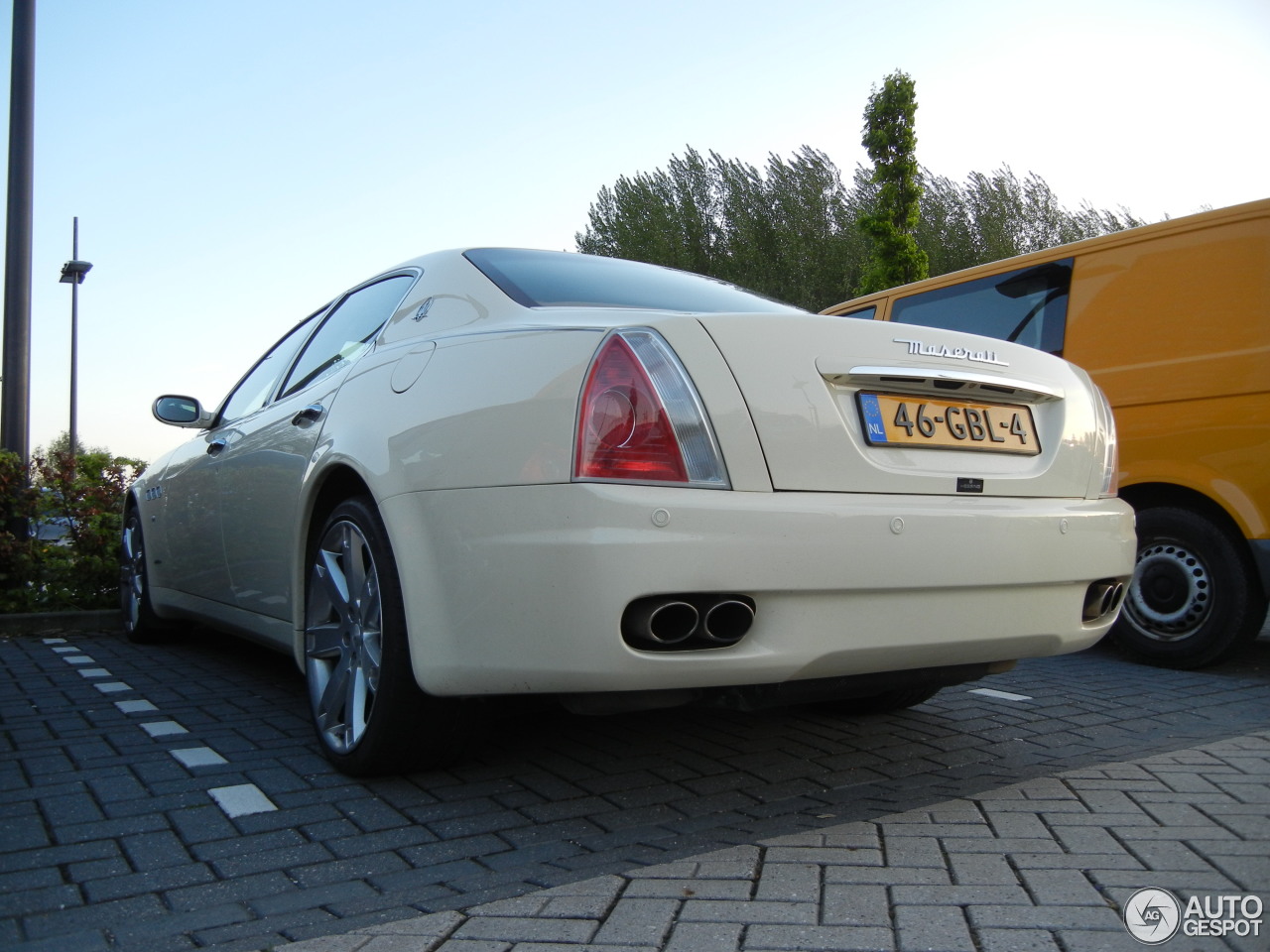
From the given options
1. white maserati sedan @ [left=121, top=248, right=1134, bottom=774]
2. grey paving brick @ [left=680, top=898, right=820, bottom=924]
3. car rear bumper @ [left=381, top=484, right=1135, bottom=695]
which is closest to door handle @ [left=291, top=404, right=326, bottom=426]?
white maserati sedan @ [left=121, top=248, right=1134, bottom=774]

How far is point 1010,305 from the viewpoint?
224 inches

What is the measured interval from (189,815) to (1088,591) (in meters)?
2.35

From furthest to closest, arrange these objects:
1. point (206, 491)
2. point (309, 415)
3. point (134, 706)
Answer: point (206, 491) < point (134, 706) < point (309, 415)

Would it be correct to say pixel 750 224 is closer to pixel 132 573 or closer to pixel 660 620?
pixel 132 573

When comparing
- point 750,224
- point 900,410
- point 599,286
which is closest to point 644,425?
point 900,410

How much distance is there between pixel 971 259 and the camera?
34281mm

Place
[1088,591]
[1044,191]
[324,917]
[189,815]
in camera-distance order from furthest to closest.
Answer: [1044,191] < [1088,591] < [189,815] < [324,917]

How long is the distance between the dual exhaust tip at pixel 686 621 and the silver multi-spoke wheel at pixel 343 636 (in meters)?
0.81

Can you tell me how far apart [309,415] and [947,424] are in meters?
1.96

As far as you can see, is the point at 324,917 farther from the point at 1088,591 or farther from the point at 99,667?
the point at 99,667

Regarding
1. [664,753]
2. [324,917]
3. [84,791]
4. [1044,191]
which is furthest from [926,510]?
[1044,191]

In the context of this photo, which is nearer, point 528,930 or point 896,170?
point 528,930

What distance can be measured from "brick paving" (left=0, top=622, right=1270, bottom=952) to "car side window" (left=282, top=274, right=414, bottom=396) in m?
1.23

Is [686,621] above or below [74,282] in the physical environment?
below
